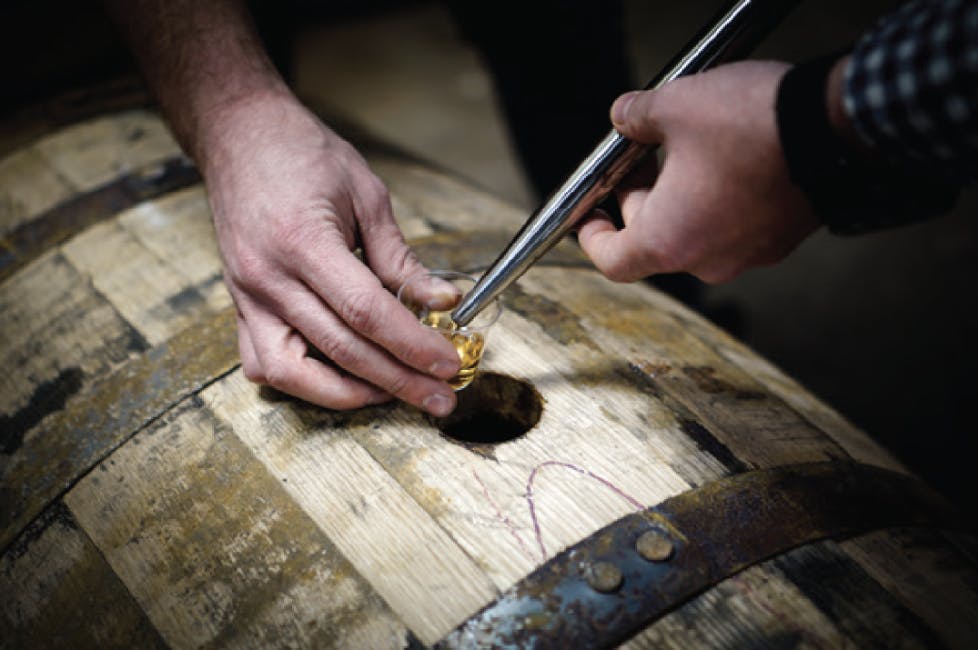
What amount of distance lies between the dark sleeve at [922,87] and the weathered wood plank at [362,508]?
0.82m

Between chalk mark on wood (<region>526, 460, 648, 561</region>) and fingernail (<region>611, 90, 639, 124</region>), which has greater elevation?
fingernail (<region>611, 90, 639, 124</region>)

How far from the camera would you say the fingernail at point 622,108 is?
996 mm

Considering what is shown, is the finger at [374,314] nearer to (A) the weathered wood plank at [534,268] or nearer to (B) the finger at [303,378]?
(B) the finger at [303,378]

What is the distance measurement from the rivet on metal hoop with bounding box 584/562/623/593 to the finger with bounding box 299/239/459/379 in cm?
41

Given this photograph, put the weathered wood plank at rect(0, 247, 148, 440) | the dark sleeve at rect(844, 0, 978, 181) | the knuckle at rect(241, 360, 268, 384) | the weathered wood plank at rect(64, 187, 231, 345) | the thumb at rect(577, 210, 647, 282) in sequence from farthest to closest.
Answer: the weathered wood plank at rect(64, 187, 231, 345)
the weathered wood plank at rect(0, 247, 148, 440)
the knuckle at rect(241, 360, 268, 384)
the thumb at rect(577, 210, 647, 282)
the dark sleeve at rect(844, 0, 978, 181)

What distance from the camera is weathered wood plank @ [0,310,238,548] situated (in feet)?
3.70

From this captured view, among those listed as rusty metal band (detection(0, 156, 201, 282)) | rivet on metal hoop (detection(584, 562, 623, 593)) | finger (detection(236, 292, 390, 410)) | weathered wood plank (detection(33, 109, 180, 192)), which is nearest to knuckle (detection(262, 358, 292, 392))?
finger (detection(236, 292, 390, 410))

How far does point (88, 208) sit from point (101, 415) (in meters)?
0.76

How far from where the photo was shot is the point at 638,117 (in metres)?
0.98

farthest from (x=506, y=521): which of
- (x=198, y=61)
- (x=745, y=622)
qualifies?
(x=198, y=61)

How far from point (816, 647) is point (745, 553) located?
0.49ft

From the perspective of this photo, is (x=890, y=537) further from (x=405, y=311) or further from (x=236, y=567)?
(x=236, y=567)

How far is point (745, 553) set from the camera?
943 mm

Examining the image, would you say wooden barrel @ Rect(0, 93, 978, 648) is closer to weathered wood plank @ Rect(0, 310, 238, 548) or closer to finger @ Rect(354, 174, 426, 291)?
weathered wood plank @ Rect(0, 310, 238, 548)
